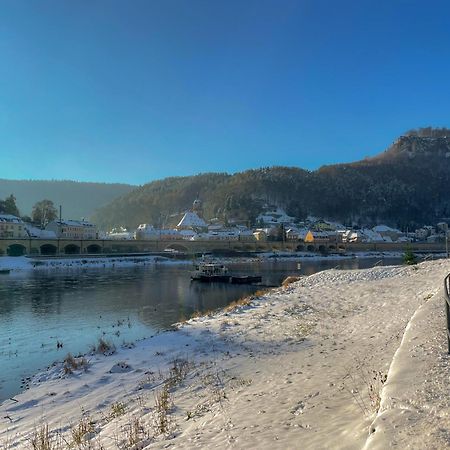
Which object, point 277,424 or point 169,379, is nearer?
point 277,424

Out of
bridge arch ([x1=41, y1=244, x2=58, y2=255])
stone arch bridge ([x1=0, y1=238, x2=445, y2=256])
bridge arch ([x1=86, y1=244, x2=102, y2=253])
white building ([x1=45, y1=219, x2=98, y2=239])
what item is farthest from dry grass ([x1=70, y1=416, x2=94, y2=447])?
white building ([x1=45, y1=219, x2=98, y2=239])

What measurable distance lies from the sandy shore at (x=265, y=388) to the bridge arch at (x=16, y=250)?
8369cm

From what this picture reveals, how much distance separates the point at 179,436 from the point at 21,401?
257 inches

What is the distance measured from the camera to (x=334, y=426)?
586 centimetres

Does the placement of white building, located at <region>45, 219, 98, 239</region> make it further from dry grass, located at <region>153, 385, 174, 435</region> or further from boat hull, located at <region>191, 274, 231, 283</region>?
dry grass, located at <region>153, 385, 174, 435</region>

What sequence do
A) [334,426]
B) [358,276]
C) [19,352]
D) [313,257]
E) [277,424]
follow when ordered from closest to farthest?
[334,426] → [277,424] → [19,352] → [358,276] → [313,257]

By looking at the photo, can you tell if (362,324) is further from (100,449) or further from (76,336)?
(76,336)

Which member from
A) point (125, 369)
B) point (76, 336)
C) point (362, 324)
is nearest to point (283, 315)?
point (362, 324)

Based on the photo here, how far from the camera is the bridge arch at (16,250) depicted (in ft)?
298

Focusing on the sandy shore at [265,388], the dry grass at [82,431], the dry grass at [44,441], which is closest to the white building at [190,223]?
the sandy shore at [265,388]

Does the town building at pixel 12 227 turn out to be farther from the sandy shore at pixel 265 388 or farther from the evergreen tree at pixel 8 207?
the sandy shore at pixel 265 388

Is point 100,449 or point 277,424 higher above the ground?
point 277,424

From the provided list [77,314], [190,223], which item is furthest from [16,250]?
[190,223]

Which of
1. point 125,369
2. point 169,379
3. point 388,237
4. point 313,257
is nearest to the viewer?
point 169,379
